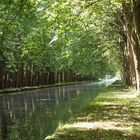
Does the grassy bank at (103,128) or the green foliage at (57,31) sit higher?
the green foliage at (57,31)

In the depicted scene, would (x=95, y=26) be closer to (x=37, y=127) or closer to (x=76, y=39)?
(x=76, y=39)

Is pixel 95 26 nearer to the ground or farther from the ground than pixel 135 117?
farther from the ground

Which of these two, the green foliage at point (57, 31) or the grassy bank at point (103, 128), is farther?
the green foliage at point (57, 31)

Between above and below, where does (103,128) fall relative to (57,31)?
below

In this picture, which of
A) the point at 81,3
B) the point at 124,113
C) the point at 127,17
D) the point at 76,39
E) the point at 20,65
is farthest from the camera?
the point at 20,65

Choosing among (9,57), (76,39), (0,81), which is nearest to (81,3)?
(76,39)

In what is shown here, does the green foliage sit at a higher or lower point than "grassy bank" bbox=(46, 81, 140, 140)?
higher

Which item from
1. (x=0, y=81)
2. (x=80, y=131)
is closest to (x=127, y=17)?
(x=80, y=131)

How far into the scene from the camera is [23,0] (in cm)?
1476

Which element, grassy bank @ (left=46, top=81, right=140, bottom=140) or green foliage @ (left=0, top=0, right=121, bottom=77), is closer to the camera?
grassy bank @ (left=46, top=81, right=140, bottom=140)

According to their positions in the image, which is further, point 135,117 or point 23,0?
point 135,117

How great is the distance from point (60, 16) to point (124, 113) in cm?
514

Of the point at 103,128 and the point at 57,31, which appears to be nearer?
the point at 103,128

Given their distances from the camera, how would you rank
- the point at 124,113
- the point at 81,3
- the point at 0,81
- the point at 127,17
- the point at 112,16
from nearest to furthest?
the point at 124,113 < the point at 81,3 < the point at 127,17 < the point at 112,16 < the point at 0,81
